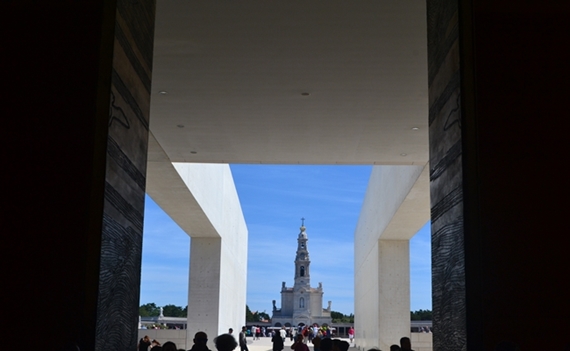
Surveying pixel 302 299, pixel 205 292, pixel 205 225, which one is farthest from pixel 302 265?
pixel 205 225

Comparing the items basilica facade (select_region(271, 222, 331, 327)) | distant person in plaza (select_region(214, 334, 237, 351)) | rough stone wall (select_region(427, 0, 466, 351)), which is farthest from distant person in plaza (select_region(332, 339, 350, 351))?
basilica facade (select_region(271, 222, 331, 327))

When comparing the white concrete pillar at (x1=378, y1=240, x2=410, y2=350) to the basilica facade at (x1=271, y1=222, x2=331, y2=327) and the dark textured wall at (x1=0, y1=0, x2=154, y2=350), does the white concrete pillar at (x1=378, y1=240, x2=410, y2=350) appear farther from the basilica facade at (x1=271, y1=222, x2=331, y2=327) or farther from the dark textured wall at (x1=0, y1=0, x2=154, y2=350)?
the basilica facade at (x1=271, y1=222, x2=331, y2=327)

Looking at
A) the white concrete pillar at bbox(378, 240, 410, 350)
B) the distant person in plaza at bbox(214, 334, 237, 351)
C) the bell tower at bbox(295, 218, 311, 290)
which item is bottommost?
the distant person in plaza at bbox(214, 334, 237, 351)

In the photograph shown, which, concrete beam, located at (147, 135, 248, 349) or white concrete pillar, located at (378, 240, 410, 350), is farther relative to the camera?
white concrete pillar, located at (378, 240, 410, 350)

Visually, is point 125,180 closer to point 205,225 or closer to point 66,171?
point 66,171

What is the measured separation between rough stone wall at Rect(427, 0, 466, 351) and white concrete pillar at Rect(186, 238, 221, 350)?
18637mm

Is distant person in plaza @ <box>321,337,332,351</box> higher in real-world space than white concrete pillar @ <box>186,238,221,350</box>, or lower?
lower

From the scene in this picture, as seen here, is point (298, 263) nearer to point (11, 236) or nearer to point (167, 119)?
point (167, 119)

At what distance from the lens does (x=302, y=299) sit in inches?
4210

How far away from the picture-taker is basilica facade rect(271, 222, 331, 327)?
105812 millimetres

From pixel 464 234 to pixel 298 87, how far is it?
577 cm

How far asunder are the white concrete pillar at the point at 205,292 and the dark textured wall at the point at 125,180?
60.5ft

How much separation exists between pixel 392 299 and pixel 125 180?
773 inches

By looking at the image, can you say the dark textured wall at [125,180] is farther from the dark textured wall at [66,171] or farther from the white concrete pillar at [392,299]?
the white concrete pillar at [392,299]
